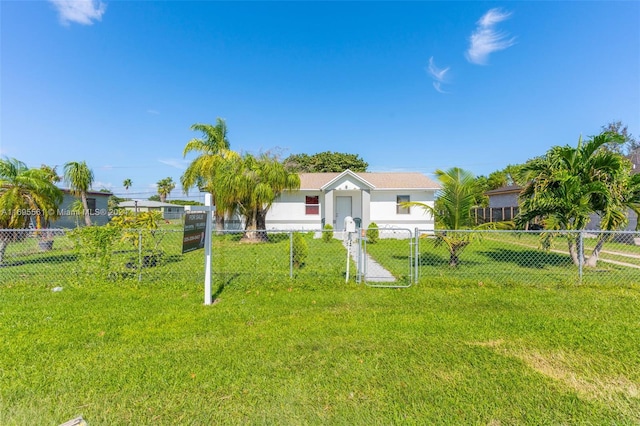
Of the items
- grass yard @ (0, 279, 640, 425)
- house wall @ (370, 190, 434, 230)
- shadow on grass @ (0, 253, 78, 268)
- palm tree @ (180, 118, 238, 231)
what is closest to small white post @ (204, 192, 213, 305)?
grass yard @ (0, 279, 640, 425)

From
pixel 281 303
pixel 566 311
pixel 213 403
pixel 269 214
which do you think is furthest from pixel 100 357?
pixel 269 214

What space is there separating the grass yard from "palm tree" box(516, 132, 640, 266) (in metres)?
2.71

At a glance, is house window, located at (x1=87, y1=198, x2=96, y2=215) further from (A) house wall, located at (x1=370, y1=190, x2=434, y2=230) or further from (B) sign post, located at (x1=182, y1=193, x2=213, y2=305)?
(B) sign post, located at (x1=182, y1=193, x2=213, y2=305)

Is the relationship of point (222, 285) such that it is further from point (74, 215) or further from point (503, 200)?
point (503, 200)

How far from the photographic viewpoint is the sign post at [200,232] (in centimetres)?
489

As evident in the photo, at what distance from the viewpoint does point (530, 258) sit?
1019 cm

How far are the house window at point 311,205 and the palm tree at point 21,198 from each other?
456 inches

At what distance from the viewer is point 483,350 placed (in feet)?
11.5

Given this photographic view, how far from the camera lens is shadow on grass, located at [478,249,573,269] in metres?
8.94

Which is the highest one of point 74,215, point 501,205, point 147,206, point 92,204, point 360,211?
point 501,205

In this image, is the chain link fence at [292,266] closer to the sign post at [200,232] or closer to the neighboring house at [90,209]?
the sign post at [200,232]

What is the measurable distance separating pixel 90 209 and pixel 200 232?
23105 millimetres

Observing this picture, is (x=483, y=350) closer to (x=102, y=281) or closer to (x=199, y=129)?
(x=102, y=281)

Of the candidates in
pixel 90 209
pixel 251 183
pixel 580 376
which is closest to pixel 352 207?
pixel 251 183
